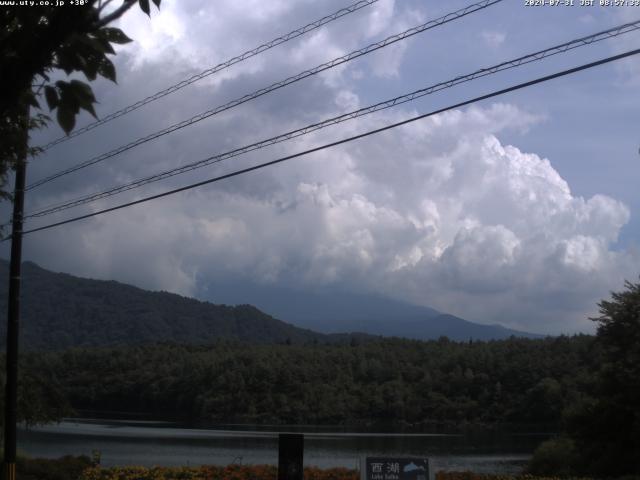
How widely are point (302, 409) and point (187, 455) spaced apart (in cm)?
2999

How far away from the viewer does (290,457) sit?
12547 millimetres

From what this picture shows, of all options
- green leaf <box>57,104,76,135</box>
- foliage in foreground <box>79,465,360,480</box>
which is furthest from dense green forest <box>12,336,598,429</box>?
green leaf <box>57,104,76,135</box>

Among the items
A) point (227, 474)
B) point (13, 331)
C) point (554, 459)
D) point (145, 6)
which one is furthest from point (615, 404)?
point (145, 6)

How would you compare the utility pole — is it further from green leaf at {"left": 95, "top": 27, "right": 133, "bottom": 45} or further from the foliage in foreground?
green leaf at {"left": 95, "top": 27, "right": 133, "bottom": 45}

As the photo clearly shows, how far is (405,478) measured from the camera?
1185 cm

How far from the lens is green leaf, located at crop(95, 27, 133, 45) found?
171 inches

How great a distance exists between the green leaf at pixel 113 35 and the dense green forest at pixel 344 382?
46.3 meters

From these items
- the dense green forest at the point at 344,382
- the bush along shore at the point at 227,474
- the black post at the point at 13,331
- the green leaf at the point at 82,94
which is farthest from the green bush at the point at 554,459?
the green leaf at the point at 82,94

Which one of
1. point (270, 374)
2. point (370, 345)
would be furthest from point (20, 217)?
point (370, 345)

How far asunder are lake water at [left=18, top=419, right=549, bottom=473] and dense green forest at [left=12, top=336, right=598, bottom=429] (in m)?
4.50

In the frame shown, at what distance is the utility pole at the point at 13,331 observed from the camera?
1725 centimetres

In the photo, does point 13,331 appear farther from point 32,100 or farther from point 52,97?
point 52,97

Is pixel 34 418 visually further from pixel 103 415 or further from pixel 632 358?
pixel 103 415

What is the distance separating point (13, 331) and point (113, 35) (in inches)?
598
